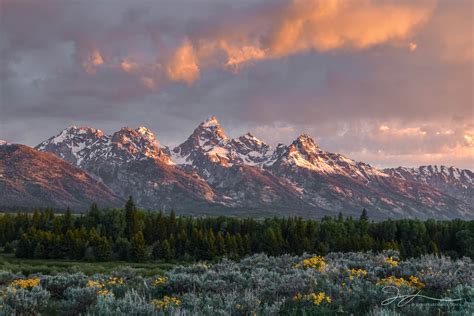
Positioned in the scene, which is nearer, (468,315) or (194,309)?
(468,315)

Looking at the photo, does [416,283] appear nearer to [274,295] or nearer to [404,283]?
[404,283]

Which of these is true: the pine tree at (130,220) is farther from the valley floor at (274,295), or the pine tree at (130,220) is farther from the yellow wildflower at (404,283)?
the yellow wildflower at (404,283)

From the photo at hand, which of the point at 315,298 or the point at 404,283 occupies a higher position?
the point at 404,283

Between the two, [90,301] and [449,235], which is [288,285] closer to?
[90,301]

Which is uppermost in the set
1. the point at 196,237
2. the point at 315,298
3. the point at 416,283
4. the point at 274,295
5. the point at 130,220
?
the point at 416,283

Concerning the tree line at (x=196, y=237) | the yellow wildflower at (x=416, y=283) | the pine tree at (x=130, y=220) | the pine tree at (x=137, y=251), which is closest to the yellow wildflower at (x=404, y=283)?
the yellow wildflower at (x=416, y=283)

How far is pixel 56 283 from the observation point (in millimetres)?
17875

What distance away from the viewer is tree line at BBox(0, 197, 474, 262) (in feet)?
347

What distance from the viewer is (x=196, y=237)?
11638 cm

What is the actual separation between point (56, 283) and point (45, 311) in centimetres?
444

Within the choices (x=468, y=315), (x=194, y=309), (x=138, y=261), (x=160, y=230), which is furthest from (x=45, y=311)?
(x=160, y=230)
